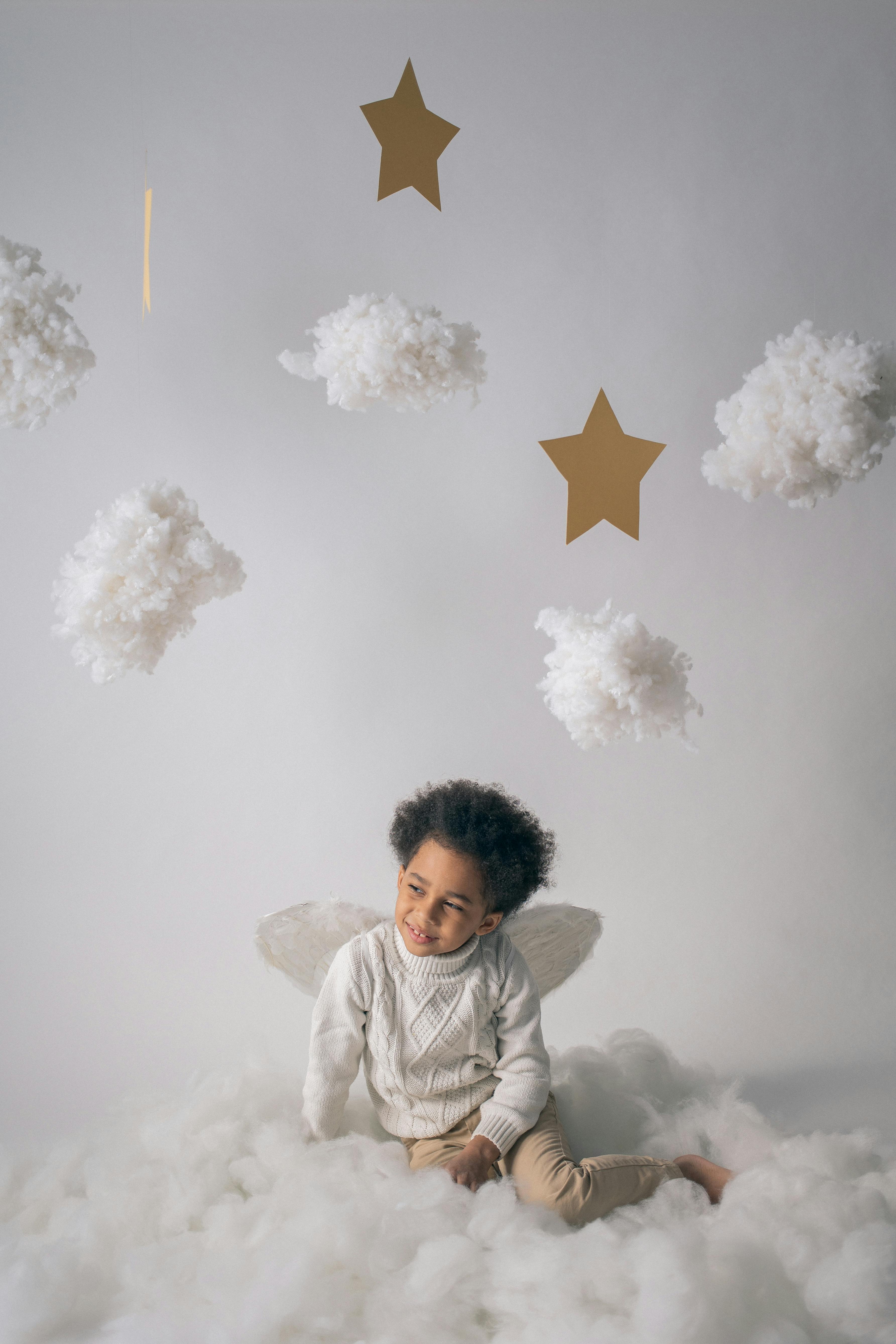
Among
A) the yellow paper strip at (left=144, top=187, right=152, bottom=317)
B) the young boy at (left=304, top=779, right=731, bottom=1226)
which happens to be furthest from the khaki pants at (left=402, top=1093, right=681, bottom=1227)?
the yellow paper strip at (left=144, top=187, right=152, bottom=317)

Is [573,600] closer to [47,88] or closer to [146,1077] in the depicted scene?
[146,1077]

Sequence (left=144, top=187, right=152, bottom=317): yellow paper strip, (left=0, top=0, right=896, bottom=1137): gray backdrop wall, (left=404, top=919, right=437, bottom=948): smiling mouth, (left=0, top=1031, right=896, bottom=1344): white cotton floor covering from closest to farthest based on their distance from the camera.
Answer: (left=0, top=1031, right=896, bottom=1344): white cotton floor covering → (left=404, top=919, right=437, bottom=948): smiling mouth → (left=144, top=187, right=152, bottom=317): yellow paper strip → (left=0, top=0, right=896, bottom=1137): gray backdrop wall

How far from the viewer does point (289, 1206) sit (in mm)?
1062

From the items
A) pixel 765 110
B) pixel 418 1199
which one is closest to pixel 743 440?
pixel 765 110

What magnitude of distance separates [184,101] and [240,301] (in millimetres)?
321

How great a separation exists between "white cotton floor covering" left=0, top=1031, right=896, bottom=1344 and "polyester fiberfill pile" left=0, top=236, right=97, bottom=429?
2.99 ft

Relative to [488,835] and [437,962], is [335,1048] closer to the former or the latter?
[437,962]

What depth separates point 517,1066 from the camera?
125 cm

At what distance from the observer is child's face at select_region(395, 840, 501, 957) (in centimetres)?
121

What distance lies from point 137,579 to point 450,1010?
66 centimetres

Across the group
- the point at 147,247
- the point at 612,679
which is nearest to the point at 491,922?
the point at 612,679

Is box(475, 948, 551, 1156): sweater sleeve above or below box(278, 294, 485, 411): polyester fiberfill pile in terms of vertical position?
below

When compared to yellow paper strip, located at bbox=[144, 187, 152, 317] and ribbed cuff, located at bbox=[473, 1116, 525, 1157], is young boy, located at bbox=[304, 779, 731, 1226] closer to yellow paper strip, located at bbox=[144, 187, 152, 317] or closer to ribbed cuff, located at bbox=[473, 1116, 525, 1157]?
ribbed cuff, located at bbox=[473, 1116, 525, 1157]

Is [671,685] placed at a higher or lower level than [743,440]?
lower
